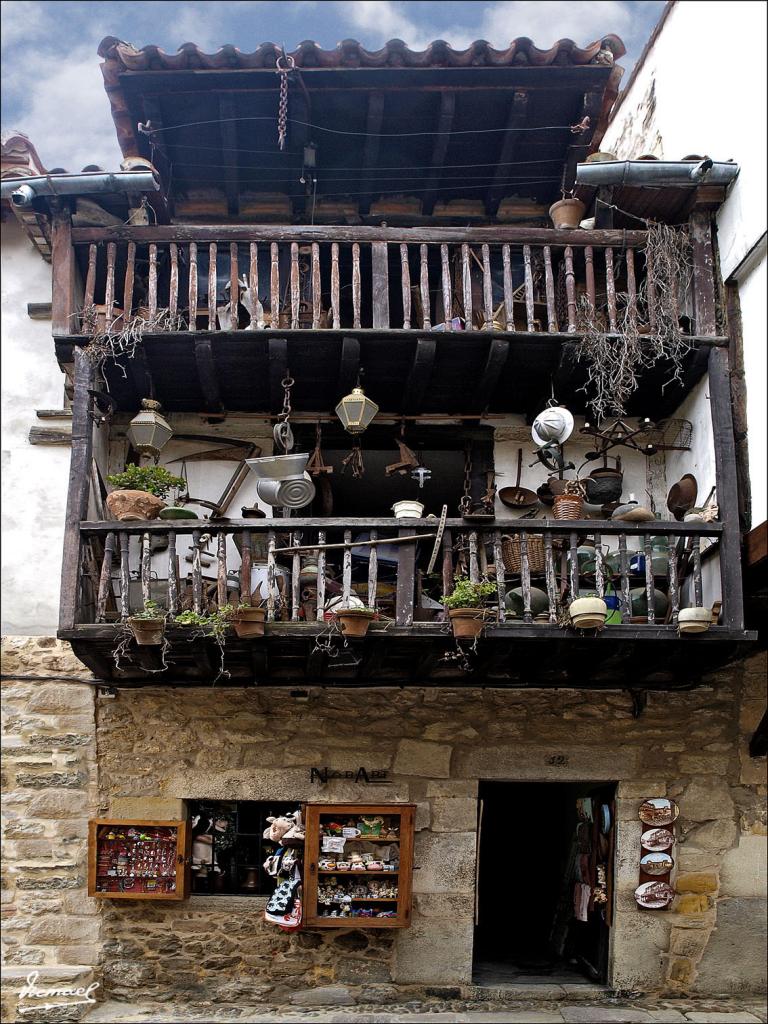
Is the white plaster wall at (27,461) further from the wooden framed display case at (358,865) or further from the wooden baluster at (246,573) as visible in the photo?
the wooden framed display case at (358,865)

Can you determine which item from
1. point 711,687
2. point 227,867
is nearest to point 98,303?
point 227,867

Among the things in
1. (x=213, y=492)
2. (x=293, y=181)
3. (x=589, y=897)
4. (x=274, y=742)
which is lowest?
(x=589, y=897)

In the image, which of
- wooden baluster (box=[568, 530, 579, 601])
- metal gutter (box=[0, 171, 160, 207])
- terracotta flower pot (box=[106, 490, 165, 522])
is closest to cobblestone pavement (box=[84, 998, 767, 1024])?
wooden baluster (box=[568, 530, 579, 601])

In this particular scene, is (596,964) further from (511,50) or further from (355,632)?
(511,50)

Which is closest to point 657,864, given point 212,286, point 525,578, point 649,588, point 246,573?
point 649,588

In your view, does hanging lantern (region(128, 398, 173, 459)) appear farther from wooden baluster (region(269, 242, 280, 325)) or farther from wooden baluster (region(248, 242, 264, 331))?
wooden baluster (region(269, 242, 280, 325))

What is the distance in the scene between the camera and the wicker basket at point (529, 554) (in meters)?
6.93

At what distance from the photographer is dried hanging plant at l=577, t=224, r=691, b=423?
6824mm

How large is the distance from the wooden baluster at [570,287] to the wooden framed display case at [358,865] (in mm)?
3623

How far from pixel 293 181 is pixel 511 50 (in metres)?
2.14

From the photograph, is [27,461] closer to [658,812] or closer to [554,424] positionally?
[554,424]

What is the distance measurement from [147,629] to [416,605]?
5.95 ft

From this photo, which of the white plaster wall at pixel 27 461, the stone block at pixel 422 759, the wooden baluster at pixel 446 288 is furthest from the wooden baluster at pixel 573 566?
the white plaster wall at pixel 27 461

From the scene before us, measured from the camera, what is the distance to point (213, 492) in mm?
7660
